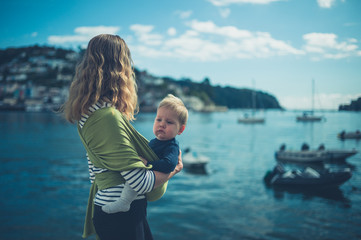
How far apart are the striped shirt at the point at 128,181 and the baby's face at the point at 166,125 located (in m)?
0.32

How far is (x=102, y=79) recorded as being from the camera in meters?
1.66

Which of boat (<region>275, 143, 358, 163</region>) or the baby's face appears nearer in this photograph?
the baby's face

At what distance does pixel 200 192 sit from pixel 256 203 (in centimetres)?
369

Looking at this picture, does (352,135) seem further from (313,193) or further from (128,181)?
(128,181)

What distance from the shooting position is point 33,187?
1886cm

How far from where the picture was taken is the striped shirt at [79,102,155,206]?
1.53 metres

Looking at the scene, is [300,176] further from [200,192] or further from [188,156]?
[188,156]

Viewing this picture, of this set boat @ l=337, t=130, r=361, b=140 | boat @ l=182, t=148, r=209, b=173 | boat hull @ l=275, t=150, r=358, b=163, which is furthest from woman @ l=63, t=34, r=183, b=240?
boat @ l=337, t=130, r=361, b=140

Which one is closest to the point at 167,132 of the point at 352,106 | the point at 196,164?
the point at 352,106

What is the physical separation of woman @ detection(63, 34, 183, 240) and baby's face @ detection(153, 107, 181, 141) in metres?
0.17

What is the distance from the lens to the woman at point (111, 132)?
5.00 ft

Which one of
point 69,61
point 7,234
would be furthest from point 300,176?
point 69,61

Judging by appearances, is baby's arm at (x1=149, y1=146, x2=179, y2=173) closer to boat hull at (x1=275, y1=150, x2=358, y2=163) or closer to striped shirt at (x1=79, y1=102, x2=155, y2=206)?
striped shirt at (x1=79, y1=102, x2=155, y2=206)

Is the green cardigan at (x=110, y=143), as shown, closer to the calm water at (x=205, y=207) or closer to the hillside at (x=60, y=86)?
the calm water at (x=205, y=207)
